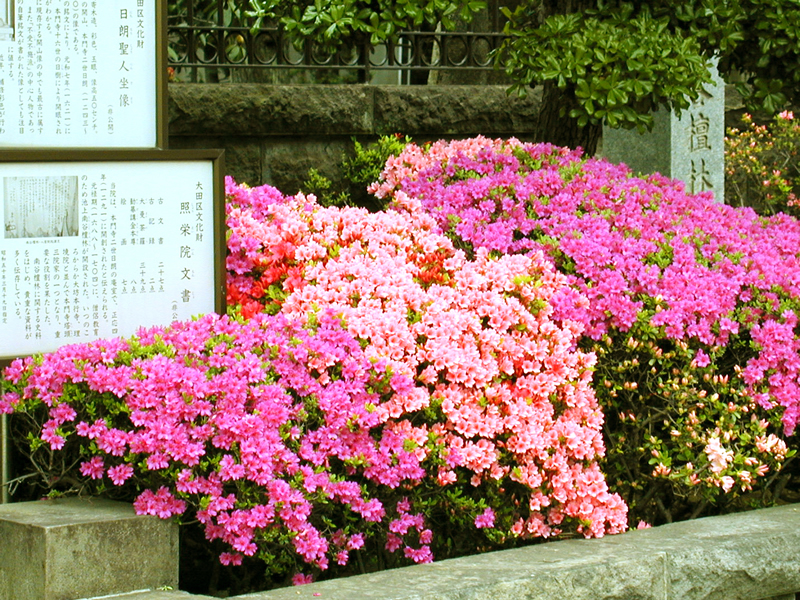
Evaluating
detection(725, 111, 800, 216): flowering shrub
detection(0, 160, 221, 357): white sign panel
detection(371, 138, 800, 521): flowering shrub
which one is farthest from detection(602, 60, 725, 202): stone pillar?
detection(0, 160, 221, 357): white sign panel

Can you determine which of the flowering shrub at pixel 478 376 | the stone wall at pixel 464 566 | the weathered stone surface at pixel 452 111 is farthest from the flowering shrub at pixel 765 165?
the stone wall at pixel 464 566

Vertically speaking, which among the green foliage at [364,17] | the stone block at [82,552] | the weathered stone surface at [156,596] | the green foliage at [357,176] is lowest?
the weathered stone surface at [156,596]

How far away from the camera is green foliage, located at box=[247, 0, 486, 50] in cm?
523

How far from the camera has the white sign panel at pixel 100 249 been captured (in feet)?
11.6

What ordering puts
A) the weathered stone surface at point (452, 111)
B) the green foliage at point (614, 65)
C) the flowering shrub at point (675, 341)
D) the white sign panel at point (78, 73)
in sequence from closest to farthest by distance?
the white sign panel at point (78, 73), the flowering shrub at point (675, 341), the green foliage at point (614, 65), the weathered stone surface at point (452, 111)

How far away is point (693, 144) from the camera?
7.52 metres

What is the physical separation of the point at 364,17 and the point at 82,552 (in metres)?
3.30

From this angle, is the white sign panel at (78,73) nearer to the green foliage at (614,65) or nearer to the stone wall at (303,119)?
the green foliage at (614,65)

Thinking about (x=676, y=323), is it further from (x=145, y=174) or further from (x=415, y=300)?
(x=145, y=174)

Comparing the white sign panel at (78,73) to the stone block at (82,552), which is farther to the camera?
the white sign panel at (78,73)

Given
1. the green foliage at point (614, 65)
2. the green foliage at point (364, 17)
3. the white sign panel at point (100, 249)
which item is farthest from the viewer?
the green foliage at point (364, 17)

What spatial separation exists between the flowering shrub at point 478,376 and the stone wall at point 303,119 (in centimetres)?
223

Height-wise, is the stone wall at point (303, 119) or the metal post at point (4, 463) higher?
the stone wall at point (303, 119)

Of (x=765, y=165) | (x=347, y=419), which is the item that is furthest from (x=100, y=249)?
(x=765, y=165)
